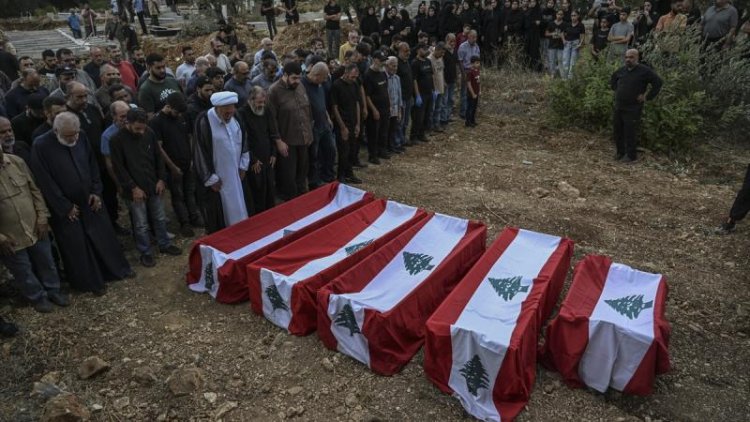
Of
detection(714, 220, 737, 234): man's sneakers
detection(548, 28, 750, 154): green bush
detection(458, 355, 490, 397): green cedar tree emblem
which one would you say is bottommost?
detection(714, 220, 737, 234): man's sneakers

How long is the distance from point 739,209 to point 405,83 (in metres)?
4.94

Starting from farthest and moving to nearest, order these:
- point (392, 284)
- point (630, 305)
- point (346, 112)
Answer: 1. point (346, 112)
2. point (392, 284)
3. point (630, 305)

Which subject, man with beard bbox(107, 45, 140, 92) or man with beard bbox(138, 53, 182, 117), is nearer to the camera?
man with beard bbox(138, 53, 182, 117)

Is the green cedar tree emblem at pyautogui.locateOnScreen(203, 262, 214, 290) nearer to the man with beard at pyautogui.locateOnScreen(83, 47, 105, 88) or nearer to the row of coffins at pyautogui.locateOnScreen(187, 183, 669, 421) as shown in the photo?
the row of coffins at pyautogui.locateOnScreen(187, 183, 669, 421)

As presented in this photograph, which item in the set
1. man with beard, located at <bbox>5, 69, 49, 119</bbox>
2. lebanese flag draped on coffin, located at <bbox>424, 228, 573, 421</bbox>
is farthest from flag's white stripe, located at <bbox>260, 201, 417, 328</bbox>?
man with beard, located at <bbox>5, 69, 49, 119</bbox>

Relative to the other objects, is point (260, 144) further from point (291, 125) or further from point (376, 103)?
point (376, 103)

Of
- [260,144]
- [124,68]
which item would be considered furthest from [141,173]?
[124,68]

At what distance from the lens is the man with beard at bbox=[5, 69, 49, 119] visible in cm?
614

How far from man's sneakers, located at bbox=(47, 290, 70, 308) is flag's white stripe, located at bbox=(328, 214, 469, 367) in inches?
99.0

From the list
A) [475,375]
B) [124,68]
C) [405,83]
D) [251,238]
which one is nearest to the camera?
[475,375]

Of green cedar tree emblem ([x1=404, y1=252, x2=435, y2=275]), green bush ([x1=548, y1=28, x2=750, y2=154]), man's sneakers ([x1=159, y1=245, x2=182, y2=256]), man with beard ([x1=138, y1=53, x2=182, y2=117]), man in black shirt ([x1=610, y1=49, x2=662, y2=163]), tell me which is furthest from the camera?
green bush ([x1=548, y1=28, x2=750, y2=154])

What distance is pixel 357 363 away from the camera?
163 inches

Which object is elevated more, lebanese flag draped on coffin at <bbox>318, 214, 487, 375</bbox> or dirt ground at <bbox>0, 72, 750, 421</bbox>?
lebanese flag draped on coffin at <bbox>318, 214, 487, 375</bbox>

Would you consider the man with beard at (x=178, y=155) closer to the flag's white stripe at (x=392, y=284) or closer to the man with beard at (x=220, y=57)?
the flag's white stripe at (x=392, y=284)
